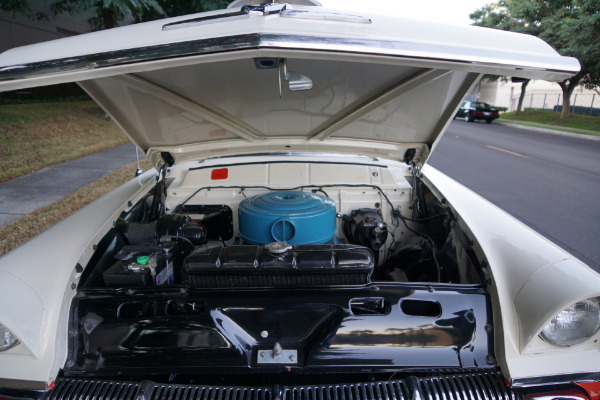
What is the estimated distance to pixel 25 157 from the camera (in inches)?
303

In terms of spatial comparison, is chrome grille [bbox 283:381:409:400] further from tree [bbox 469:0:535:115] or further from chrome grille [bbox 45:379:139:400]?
tree [bbox 469:0:535:115]

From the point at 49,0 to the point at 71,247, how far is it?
1321 cm

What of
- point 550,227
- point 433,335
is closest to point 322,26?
point 433,335

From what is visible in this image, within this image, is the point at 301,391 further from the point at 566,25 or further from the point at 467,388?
the point at 566,25

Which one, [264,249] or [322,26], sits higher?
[322,26]

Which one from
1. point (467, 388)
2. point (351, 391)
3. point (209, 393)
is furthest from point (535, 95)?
point (209, 393)

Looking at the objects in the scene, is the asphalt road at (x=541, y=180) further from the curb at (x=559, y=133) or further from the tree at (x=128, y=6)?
the tree at (x=128, y=6)

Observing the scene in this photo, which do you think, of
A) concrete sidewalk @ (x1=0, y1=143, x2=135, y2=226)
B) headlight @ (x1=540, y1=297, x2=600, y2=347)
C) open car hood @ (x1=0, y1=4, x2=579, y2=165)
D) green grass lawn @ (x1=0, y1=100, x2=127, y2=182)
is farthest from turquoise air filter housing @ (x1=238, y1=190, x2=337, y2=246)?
green grass lawn @ (x1=0, y1=100, x2=127, y2=182)

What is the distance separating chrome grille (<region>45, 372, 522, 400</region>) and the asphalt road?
3266mm

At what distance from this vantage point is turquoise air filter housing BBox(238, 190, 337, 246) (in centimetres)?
197

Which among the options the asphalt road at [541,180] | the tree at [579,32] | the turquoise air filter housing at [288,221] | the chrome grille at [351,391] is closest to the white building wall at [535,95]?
the tree at [579,32]

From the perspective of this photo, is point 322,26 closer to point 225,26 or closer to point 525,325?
point 225,26

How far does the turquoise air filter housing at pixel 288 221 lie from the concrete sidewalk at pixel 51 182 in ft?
13.3

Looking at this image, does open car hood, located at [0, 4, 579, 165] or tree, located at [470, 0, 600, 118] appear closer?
open car hood, located at [0, 4, 579, 165]
